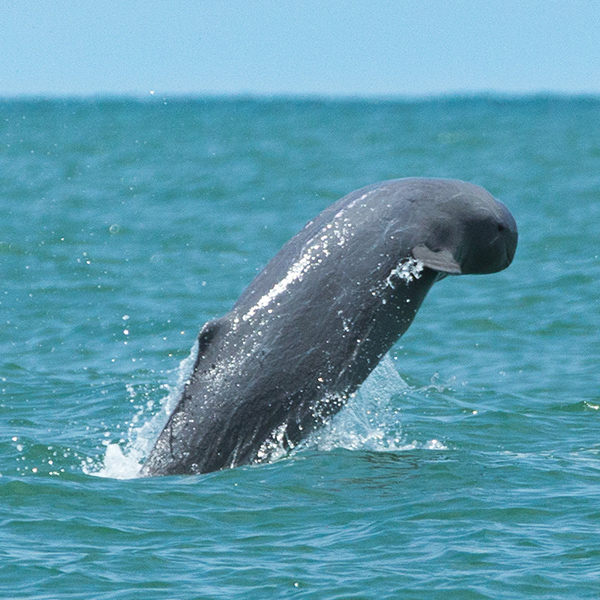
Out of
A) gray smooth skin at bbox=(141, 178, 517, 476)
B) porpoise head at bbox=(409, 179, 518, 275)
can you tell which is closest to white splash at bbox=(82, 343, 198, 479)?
gray smooth skin at bbox=(141, 178, 517, 476)

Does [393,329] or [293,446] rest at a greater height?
[393,329]

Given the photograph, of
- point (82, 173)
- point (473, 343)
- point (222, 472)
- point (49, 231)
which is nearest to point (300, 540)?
point (222, 472)

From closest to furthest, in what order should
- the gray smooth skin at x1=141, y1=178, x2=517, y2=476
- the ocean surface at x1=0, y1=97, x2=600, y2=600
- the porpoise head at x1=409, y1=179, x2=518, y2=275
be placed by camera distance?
1. the ocean surface at x1=0, y1=97, x2=600, y2=600
2. the gray smooth skin at x1=141, y1=178, x2=517, y2=476
3. the porpoise head at x1=409, y1=179, x2=518, y2=275

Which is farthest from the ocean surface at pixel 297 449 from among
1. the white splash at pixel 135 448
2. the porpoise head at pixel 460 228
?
the porpoise head at pixel 460 228

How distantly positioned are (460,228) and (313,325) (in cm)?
193

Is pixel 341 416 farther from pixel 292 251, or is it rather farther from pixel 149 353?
pixel 149 353

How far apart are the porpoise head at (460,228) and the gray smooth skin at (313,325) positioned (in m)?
0.01

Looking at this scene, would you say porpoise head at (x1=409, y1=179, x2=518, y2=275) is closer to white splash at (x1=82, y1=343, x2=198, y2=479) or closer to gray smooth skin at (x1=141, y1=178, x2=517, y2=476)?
gray smooth skin at (x1=141, y1=178, x2=517, y2=476)

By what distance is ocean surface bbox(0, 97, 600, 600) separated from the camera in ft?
34.3

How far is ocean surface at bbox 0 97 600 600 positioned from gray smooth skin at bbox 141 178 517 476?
1.34ft

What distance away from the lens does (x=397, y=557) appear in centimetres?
1068

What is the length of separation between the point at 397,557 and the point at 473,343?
11.7 metres

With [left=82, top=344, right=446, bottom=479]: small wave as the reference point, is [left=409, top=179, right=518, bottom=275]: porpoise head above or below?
above

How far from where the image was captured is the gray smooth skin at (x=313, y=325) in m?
12.8
